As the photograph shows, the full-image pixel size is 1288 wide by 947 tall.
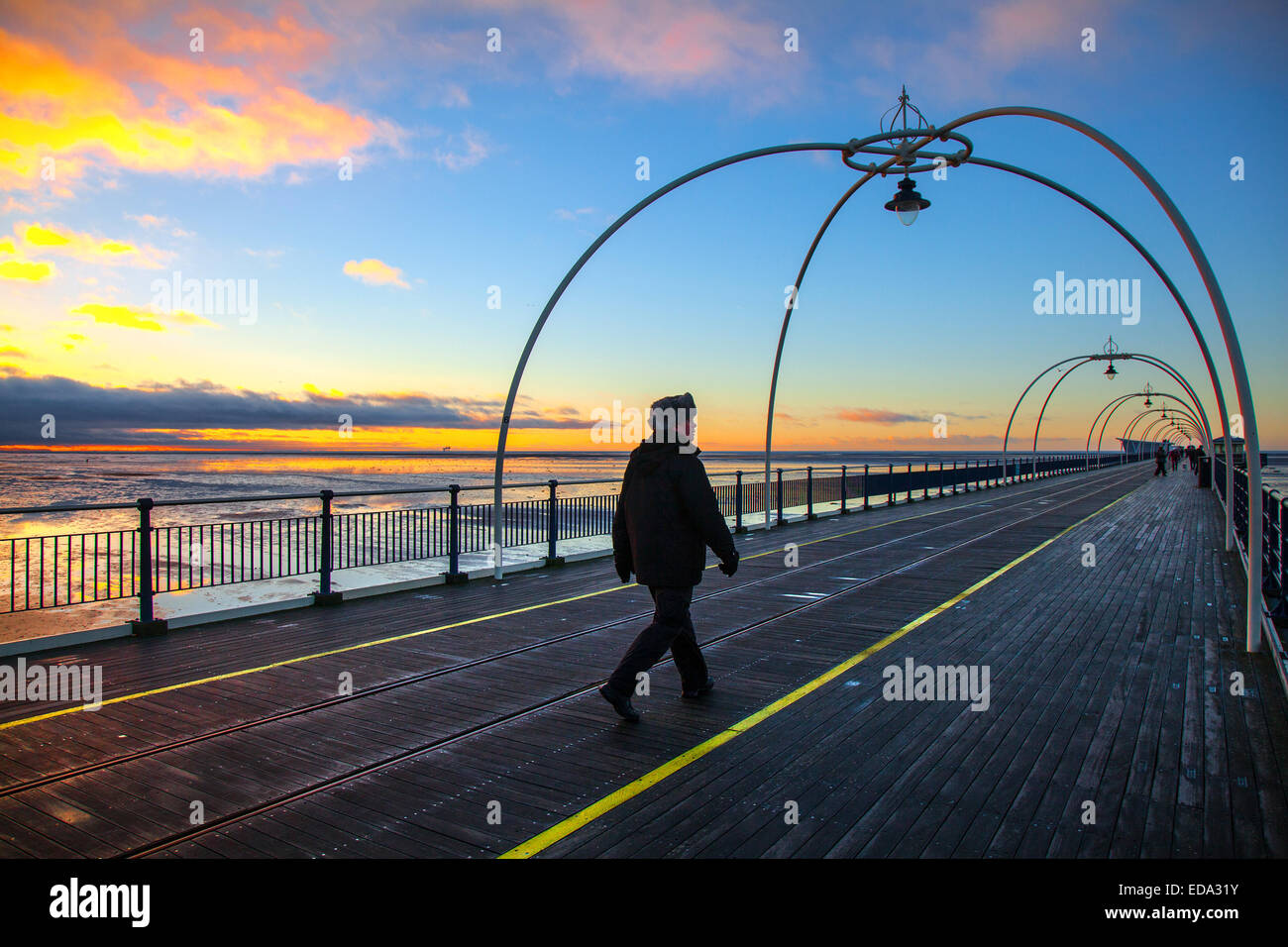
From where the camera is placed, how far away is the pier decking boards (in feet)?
12.4

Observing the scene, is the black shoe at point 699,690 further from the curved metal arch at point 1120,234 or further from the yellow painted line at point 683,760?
the curved metal arch at point 1120,234

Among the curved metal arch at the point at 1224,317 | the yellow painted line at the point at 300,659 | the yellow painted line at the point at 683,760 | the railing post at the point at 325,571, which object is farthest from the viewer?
the railing post at the point at 325,571

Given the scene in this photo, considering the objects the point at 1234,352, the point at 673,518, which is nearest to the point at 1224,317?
the point at 1234,352

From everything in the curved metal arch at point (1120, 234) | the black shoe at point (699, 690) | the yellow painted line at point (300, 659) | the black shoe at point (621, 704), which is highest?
the curved metal arch at point (1120, 234)

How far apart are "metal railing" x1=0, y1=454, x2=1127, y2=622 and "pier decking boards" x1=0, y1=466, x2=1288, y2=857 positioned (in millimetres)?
1474

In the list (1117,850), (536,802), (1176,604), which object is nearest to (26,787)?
(536,802)

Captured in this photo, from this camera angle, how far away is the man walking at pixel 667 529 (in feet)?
17.3

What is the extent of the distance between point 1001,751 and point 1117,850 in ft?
4.01

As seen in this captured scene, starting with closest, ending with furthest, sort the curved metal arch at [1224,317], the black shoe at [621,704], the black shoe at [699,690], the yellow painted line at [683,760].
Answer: the yellow painted line at [683,760], the black shoe at [621,704], the black shoe at [699,690], the curved metal arch at [1224,317]

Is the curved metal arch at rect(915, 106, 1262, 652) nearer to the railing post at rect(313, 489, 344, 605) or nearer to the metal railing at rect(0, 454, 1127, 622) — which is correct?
the metal railing at rect(0, 454, 1127, 622)

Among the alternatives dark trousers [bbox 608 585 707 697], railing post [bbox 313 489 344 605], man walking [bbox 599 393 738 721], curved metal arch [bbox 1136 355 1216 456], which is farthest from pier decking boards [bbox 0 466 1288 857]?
curved metal arch [bbox 1136 355 1216 456]

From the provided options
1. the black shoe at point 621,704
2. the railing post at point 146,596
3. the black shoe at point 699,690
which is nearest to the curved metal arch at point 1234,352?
the black shoe at point 699,690

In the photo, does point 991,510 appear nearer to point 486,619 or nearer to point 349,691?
point 486,619

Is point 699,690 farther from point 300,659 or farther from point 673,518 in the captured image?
point 300,659
